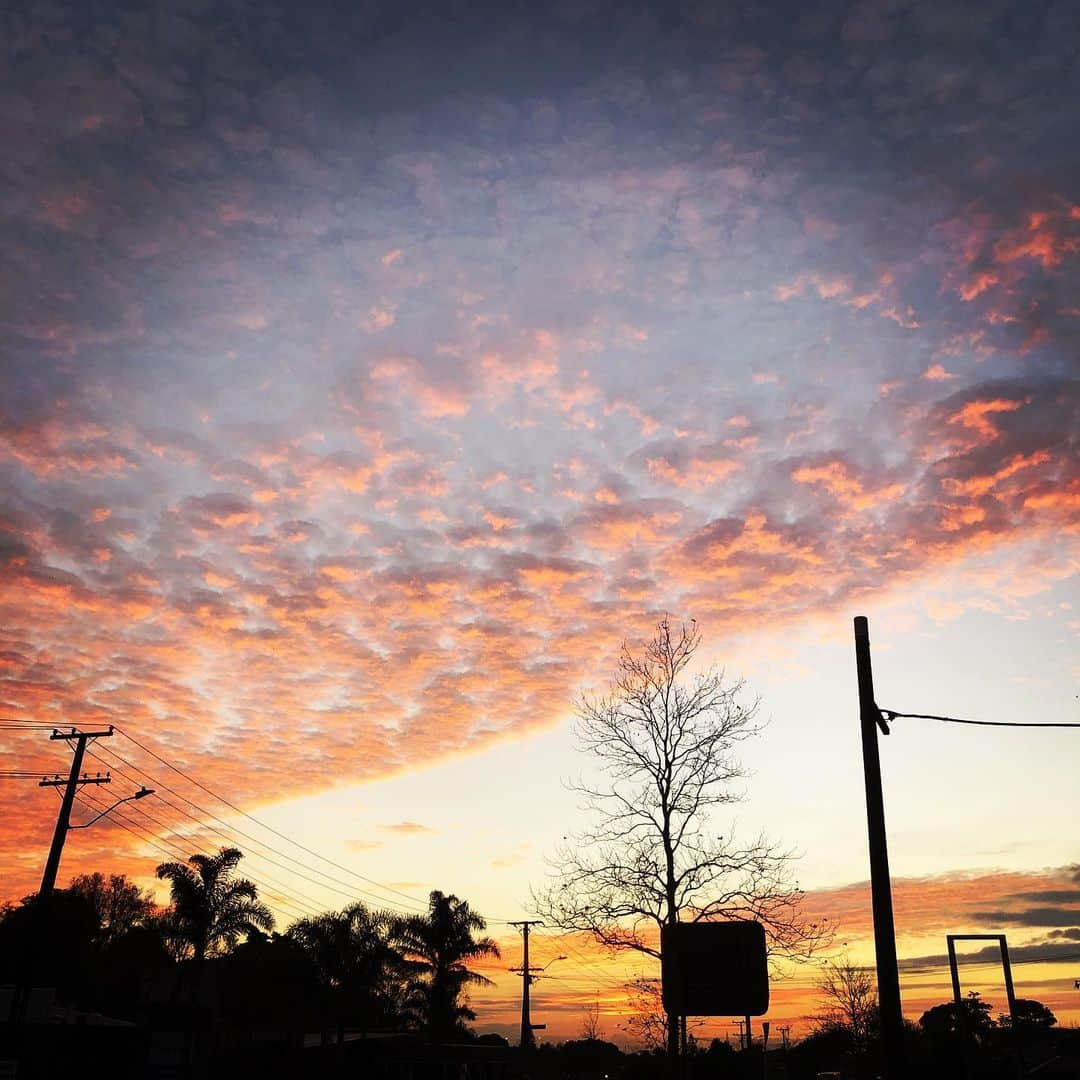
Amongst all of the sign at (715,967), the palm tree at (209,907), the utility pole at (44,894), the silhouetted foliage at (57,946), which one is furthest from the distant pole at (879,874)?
the silhouetted foliage at (57,946)

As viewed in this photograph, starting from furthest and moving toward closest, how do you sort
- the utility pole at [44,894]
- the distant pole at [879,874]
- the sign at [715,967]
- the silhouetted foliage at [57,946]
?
the silhouetted foliage at [57,946], the utility pole at [44,894], the distant pole at [879,874], the sign at [715,967]

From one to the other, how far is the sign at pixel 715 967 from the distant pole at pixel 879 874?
343cm

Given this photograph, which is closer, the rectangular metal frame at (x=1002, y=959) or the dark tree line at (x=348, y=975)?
the rectangular metal frame at (x=1002, y=959)

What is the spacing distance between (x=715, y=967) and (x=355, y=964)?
213ft

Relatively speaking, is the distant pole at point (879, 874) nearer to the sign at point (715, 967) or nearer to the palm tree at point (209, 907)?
the sign at point (715, 967)

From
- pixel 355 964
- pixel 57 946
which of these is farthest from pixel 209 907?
pixel 57 946

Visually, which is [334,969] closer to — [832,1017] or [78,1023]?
[78,1023]

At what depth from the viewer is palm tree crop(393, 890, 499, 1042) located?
215 feet

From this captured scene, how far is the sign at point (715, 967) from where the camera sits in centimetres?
884

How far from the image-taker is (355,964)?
2625 inches

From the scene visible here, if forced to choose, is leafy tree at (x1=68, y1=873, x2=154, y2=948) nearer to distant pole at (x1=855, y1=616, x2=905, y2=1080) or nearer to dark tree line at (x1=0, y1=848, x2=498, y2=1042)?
dark tree line at (x1=0, y1=848, x2=498, y2=1042)

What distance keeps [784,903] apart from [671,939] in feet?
54.2

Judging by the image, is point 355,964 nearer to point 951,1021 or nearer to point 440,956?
point 440,956

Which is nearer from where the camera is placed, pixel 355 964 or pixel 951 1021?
pixel 355 964
